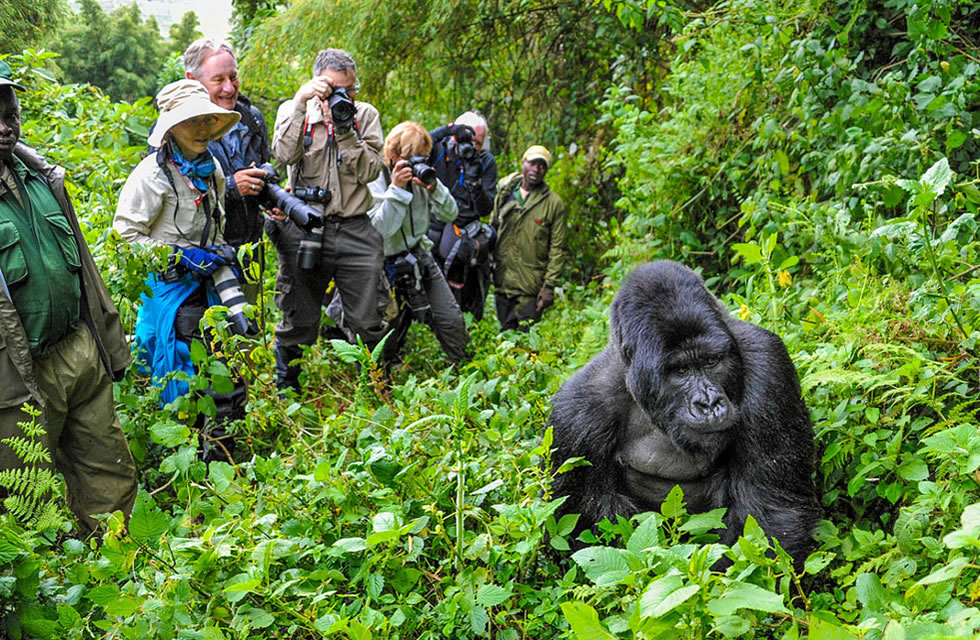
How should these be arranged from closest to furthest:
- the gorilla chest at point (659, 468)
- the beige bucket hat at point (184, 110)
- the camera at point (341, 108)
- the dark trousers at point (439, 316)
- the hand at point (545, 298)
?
1. the gorilla chest at point (659, 468)
2. the beige bucket hat at point (184, 110)
3. the camera at point (341, 108)
4. the dark trousers at point (439, 316)
5. the hand at point (545, 298)

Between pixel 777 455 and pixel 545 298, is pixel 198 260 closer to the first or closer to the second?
pixel 777 455

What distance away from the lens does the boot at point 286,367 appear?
478 cm

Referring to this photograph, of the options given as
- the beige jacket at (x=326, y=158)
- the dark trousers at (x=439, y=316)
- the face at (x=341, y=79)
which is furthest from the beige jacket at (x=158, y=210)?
the dark trousers at (x=439, y=316)

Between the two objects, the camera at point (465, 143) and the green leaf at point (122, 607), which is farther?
the camera at point (465, 143)

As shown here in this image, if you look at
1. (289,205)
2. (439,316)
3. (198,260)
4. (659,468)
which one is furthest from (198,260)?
(659,468)

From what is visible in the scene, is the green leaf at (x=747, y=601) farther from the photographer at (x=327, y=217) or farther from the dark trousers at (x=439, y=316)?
the dark trousers at (x=439, y=316)

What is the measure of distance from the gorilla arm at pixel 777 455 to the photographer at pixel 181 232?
7.14ft

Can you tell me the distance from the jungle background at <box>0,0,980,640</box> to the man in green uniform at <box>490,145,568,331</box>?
37 centimetres

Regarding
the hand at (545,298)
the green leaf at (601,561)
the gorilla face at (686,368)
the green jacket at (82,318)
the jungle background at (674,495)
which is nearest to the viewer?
the green leaf at (601,561)

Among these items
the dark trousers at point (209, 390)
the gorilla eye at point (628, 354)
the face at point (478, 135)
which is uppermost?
the face at point (478, 135)

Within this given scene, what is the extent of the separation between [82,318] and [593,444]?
1883mm

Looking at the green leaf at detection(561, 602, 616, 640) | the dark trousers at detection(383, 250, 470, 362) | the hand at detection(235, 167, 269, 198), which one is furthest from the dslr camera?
the green leaf at detection(561, 602, 616, 640)

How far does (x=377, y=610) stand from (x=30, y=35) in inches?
217

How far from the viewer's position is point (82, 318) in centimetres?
330
